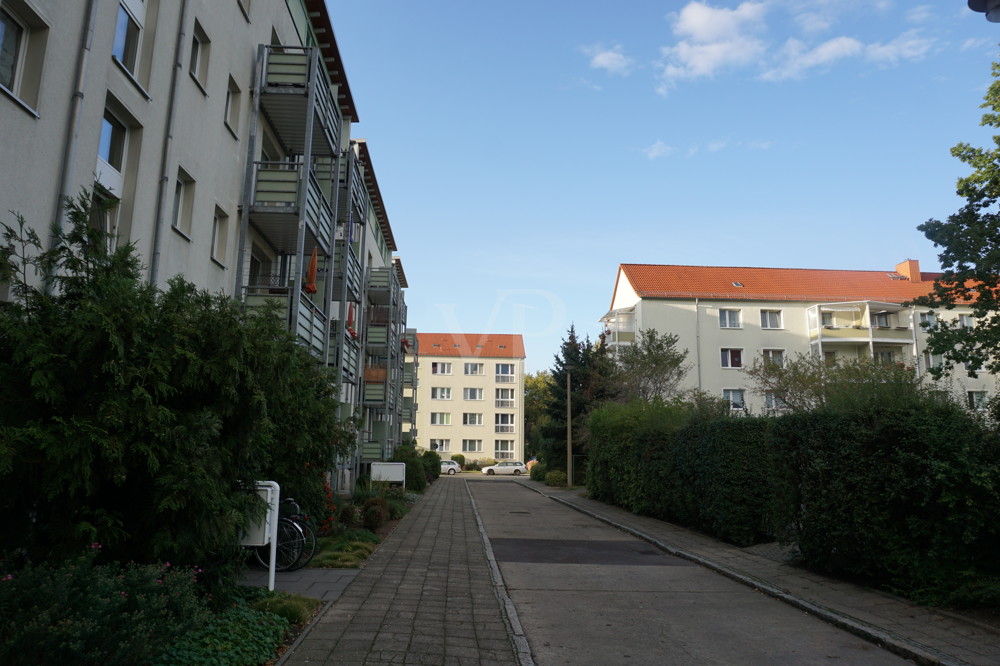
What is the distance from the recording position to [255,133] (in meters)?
14.6

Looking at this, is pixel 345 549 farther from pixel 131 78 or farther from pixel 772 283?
pixel 772 283

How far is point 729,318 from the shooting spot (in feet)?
151

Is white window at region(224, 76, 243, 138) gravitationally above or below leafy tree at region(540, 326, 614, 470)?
above

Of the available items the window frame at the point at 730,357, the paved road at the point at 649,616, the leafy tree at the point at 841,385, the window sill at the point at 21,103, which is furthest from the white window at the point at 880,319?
the window sill at the point at 21,103

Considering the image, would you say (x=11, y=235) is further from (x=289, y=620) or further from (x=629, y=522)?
(x=629, y=522)

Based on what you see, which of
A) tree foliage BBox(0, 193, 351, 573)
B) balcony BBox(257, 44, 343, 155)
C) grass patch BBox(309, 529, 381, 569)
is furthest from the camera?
balcony BBox(257, 44, 343, 155)

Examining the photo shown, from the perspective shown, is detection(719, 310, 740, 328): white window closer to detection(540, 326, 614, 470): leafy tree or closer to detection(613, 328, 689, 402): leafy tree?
detection(540, 326, 614, 470): leafy tree

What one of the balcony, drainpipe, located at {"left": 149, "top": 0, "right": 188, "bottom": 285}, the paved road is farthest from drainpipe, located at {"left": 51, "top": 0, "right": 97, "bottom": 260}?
the paved road


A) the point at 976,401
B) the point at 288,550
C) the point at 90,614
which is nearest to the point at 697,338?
the point at 976,401

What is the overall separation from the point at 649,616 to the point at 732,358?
132 feet

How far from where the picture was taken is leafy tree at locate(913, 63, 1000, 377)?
1934cm

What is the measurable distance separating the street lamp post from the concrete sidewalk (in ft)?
16.0

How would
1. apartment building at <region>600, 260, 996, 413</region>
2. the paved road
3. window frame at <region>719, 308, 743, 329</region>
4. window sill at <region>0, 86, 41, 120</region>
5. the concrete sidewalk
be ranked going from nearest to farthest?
the concrete sidewalk
the paved road
window sill at <region>0, 86, 41, 120</region>
apartment building at <region>600, 260, 996, 413</region>
window frame at <region>719, 308, 743, 329</region>

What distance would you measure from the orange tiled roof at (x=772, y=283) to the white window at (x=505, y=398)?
26.8 metres
